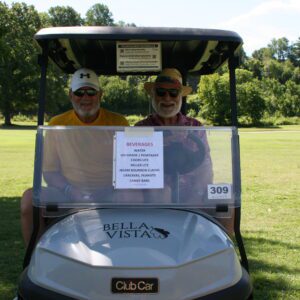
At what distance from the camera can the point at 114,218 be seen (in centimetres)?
229

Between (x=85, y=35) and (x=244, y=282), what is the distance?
50.3 inches

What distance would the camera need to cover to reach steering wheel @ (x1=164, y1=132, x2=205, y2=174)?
8.19 feet

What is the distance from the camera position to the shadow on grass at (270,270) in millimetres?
4071

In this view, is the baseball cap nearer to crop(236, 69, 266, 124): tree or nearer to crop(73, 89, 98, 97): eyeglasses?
crop(73, 89, 98, 97): eyeglasses

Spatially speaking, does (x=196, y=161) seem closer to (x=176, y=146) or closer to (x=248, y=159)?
(x=176, y=146)

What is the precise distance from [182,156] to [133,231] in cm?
58

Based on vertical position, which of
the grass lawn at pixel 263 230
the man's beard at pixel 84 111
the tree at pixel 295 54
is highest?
the tree at pixel 295 54

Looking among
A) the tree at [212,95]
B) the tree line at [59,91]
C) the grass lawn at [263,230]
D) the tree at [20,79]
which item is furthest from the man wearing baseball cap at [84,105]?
the tree at [212,95]

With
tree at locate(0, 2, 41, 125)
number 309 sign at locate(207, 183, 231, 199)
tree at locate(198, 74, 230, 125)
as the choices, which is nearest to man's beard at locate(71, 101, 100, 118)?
number 309 sign at locate(207, 183, 231, 199)

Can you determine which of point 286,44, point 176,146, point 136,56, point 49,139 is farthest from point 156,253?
point 286,44

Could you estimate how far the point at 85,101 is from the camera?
321 cm

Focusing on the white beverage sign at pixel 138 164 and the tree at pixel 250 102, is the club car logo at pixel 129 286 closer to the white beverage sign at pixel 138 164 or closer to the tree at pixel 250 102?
the white beverage sign at pixel 138 164

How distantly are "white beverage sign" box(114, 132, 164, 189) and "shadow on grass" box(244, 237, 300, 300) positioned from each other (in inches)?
79.3

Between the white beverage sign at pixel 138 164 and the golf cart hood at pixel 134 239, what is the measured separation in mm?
136
